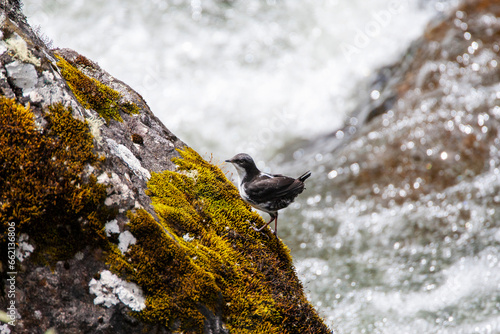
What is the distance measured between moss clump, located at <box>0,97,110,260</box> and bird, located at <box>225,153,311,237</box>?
2.11 metres

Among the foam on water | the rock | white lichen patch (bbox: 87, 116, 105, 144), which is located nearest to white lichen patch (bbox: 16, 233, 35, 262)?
the rock

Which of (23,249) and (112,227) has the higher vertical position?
(112,227)

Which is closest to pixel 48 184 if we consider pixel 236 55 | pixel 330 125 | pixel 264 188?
pixel 264 188

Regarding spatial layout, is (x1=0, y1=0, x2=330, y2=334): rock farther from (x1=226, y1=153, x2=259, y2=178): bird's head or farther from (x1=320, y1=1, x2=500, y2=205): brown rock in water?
(x1=320, y1=1, x2=500, y2=205): brown rock in water

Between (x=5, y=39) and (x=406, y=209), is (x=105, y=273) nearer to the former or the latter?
(x=5, y=39)

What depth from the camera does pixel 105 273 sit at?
3.62 m

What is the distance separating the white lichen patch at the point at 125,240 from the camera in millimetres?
3762

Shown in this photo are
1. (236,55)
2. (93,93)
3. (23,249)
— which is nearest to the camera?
(23,249)

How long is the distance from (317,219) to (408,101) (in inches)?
193

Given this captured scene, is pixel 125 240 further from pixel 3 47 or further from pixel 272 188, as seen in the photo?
pixel 272 188

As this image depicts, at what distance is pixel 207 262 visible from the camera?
169 inches

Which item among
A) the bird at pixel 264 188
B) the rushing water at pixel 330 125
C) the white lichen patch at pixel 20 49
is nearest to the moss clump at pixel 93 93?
the white lichen patch at pixel 20 49

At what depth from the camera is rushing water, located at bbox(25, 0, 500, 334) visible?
29.3 feet

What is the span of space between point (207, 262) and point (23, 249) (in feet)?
5.50
